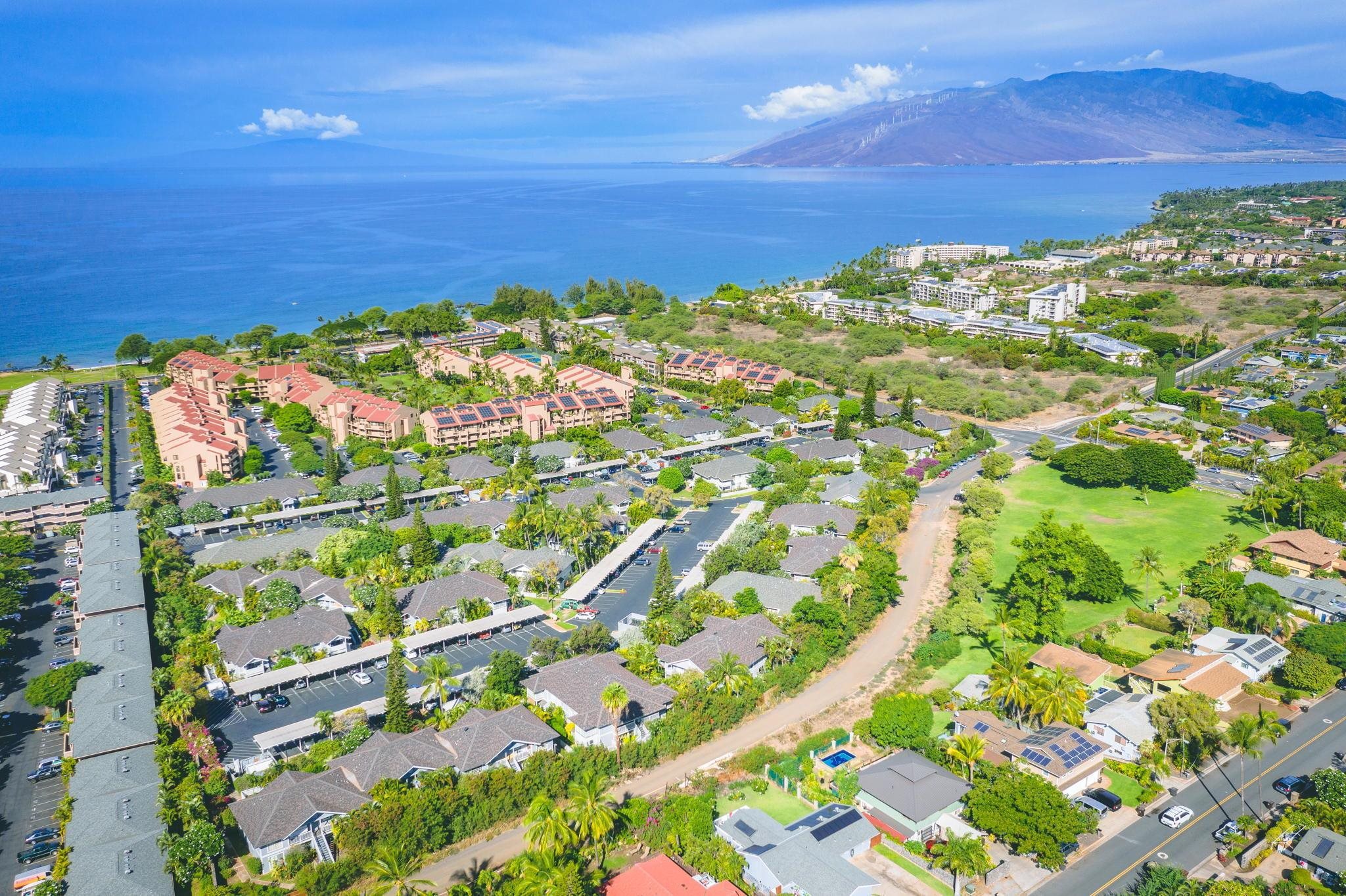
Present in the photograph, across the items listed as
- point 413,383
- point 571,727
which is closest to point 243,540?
point 571,727

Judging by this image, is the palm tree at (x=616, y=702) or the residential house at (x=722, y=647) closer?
the palm tree at (x=616, y=702)

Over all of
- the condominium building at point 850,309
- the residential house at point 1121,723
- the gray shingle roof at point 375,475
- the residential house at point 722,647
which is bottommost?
the residential house at point 1121,723

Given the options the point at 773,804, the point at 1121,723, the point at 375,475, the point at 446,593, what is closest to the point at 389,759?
the point at 773,804

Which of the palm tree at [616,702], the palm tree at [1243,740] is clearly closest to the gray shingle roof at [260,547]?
the palm tree at [616,702]

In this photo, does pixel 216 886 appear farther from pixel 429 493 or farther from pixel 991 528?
pixel 991 528

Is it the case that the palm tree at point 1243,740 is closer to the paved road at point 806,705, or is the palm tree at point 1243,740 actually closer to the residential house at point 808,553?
the paved road at point 806,705

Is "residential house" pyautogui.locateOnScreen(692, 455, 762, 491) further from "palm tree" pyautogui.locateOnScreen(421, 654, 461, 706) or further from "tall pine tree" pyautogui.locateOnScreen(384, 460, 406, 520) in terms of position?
"palm tree" pyautogui.locateOnScreen(421, 654, 461, 706)

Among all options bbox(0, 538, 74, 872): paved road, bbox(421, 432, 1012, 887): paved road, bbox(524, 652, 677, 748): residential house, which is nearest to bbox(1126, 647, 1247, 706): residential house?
bbox(421, 432, 1012, 887): paved road
